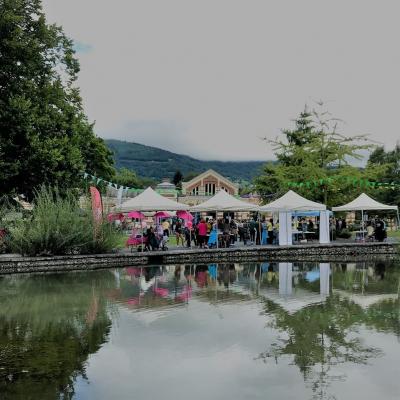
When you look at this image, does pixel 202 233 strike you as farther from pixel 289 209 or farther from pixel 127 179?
pixel 127 179

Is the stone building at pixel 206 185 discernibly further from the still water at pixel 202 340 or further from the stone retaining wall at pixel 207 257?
the still water at pixel 202 340

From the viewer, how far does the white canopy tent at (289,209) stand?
26.1 m

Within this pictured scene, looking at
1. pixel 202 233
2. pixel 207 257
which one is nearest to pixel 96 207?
pixel 207 257

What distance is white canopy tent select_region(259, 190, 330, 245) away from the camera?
85.7ft

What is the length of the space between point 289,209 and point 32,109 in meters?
12.9

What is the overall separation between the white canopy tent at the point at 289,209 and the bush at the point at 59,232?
25.3 feet

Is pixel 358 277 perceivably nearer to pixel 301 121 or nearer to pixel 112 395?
pixel 112 395

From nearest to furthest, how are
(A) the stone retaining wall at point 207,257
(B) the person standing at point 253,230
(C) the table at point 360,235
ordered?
(A) the stone retaining wall at point 207,257 → (C) the table at point 360,235 → (B) the person standing at point 253,230

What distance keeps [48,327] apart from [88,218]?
13.4 m

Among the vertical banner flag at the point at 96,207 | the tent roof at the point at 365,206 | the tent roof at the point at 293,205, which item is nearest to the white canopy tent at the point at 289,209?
the tent roof at the point at 293,205

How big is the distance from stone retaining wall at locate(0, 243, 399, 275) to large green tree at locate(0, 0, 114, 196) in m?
6.80

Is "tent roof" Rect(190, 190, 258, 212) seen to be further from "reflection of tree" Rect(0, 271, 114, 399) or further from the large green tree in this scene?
"reflection of tree" Rect(0, 271, 114, 399)

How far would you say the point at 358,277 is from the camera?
16.8 metres

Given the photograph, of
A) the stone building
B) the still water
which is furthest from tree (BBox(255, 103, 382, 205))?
the stone building
